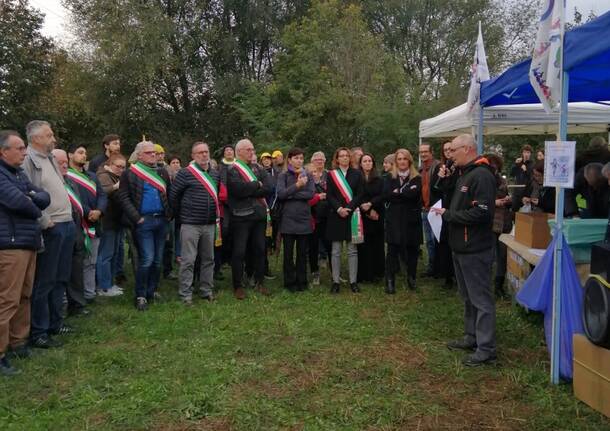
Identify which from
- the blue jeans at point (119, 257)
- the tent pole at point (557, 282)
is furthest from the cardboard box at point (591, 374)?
the blue jeans at point (119, 257)

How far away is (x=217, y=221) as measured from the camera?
21.5ft

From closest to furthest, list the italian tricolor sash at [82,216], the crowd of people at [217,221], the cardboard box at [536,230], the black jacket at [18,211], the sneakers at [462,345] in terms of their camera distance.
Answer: the black jacket at [18,211] < the crowd of people at [217,221] < the sneakers at [462,345] < the cardboard box at [536,230] < the italian tricolor sash at [82,216]

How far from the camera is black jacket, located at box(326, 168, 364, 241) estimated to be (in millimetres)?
6848

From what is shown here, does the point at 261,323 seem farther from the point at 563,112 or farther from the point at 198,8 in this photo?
the point at 198,8

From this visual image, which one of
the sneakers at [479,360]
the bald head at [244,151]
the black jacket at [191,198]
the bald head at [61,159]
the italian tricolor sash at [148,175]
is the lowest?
the sneakers at [479,360]

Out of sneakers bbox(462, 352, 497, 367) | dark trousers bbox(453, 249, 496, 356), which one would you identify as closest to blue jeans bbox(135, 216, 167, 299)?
dark trousers bbox(453, 249, 496, 356)

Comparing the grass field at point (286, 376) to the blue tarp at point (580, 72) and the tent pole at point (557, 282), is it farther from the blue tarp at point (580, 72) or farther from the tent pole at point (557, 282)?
the blue tarp at point (580, 72)

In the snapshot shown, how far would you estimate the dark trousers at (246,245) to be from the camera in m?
6.63

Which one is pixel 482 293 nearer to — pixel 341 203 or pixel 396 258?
pixel 396 258

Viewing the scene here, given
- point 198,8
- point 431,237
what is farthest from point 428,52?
point 431,237

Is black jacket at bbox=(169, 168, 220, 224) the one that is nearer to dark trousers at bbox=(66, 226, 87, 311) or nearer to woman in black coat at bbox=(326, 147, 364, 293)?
dark trousers at bbox=(66, 226, 87, 311)

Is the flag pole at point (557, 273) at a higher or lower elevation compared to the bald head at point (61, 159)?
lower

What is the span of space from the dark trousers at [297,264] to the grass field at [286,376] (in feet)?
2.75

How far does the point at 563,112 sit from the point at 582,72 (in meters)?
1.44
